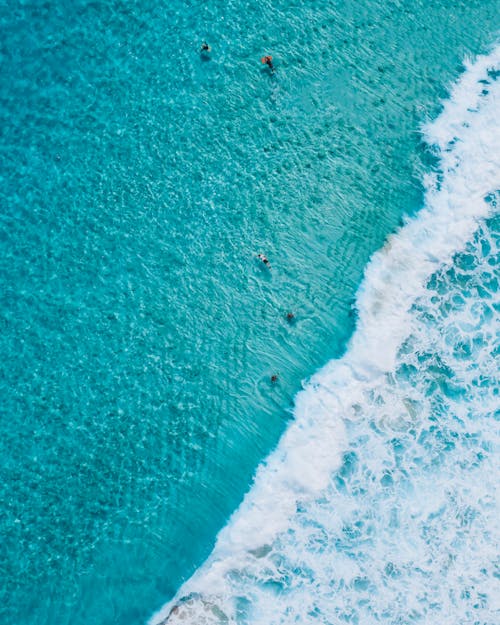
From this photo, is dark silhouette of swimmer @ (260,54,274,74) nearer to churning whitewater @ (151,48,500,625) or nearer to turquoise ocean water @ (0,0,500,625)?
turquoise ocean water @ (0,0,500,625)

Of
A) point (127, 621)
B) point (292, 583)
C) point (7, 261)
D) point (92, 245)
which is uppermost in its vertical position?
point (92, 245)

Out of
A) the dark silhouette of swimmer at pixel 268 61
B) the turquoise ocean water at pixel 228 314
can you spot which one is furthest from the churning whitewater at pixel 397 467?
the dark silhouette of swimmer at pixel 268 61

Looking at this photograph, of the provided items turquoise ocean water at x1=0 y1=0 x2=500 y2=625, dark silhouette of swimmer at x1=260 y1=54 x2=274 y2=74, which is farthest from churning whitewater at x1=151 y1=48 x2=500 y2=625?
dark silhouette of swimmer at x1=260 y1=54 x2=274 y2=74

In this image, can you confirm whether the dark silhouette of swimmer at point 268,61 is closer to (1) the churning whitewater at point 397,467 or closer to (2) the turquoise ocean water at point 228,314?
(2) the turquoise ocean water at point 228,314

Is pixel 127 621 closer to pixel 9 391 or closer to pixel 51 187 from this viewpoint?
pixel 9 391

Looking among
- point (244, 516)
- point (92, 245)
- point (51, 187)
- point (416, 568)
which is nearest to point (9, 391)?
point (92, 245)

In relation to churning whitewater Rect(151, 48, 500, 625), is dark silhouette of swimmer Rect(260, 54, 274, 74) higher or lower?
higher

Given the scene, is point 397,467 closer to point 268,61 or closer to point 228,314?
point 228,314
